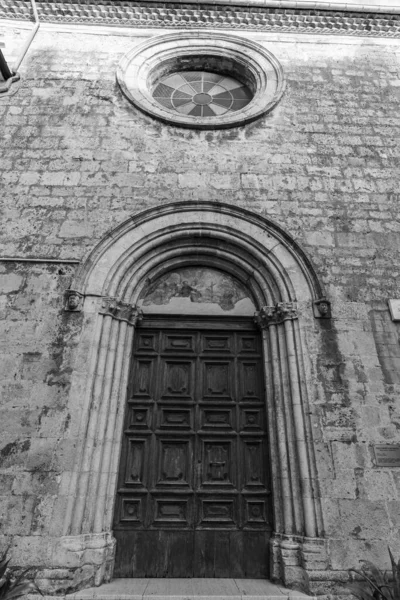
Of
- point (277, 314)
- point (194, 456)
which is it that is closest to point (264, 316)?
point (277, 314)

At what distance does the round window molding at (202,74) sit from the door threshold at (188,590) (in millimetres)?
6166

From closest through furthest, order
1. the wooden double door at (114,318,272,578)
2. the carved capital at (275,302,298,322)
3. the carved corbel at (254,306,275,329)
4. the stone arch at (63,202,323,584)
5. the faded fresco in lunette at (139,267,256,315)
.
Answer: the stone arch at (63,202,323,584) → the wooden double door at (114,318,272,578) → the carved capital at (275,302,298,322) → the carved corbel at (254,306,275,329) → the faded fresco in lunette at (139,267,256,315)

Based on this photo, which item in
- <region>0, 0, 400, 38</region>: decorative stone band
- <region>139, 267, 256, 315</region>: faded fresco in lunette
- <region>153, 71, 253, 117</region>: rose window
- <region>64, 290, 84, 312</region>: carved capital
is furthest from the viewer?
<region>0, 0, 400, 38</region>: decorative stone band

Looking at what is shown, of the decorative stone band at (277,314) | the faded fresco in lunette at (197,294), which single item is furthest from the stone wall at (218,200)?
the faded fresco in lunette at (197,294)

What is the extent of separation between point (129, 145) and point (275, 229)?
2538mm

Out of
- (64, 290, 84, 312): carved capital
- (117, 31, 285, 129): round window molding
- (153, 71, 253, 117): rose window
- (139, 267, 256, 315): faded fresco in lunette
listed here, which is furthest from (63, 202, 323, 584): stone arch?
(153, 71, 253, 117): rose window

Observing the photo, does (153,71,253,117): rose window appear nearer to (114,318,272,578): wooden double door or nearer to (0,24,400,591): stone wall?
(0,24,400,591): stone wall

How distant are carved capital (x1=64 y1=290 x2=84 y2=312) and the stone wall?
0.13 metres

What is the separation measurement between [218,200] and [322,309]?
2.03m

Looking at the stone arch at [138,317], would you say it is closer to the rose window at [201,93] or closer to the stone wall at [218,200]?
the stone wall at [218,200]

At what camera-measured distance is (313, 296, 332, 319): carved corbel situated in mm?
4668

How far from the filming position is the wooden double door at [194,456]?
13.4ft

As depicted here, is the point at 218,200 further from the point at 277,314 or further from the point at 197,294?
the point at 277,314

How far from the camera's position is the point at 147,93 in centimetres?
658
